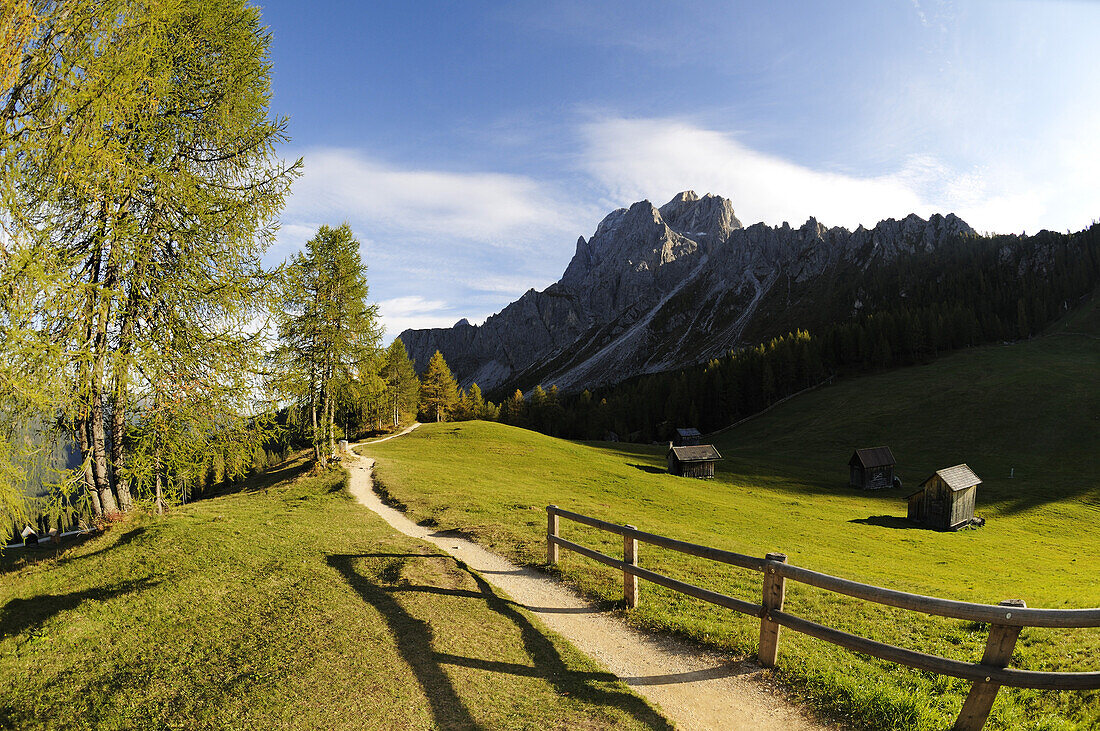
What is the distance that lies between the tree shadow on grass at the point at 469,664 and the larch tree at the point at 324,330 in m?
24.7

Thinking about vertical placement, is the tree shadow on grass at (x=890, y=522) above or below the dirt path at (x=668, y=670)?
below

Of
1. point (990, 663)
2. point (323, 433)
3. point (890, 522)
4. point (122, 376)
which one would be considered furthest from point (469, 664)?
point (890, 522)

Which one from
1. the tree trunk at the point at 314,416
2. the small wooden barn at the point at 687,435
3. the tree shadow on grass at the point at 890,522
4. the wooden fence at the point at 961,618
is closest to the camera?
the wooden fence at the point at 961,618

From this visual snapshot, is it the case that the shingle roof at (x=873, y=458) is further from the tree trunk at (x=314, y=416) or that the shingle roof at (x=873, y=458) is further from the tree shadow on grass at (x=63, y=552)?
the tree shadow on grass at (x=63, y=552)

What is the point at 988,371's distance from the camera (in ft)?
306

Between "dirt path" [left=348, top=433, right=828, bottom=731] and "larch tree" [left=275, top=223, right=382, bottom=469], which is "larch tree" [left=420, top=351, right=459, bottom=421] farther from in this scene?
"dirt path" [left=348, top=433, right=828, bottom=731]

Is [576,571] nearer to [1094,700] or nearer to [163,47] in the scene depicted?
[1094,700]

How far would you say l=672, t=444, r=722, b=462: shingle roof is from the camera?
5838cm

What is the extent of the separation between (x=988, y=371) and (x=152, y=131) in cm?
12455

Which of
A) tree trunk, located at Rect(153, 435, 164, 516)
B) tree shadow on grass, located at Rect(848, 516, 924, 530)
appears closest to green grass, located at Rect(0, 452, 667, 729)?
tree trunk, located at Rect(153, 435, 164, 516)

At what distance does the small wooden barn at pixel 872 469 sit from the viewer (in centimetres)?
5781

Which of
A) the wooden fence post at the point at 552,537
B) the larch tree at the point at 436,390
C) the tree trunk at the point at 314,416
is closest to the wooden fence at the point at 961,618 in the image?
the wooden fence post at the point at 552,537

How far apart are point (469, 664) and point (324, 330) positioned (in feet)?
98.3

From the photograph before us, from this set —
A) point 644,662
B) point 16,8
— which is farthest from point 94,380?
point 644,662
